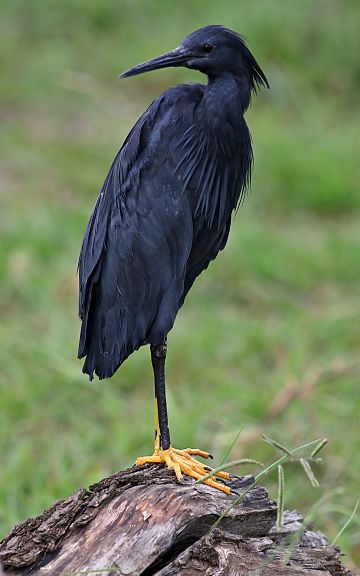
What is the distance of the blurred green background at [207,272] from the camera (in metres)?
4.93

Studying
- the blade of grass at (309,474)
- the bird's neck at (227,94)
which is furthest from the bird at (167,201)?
the blade of grass at (309,474)

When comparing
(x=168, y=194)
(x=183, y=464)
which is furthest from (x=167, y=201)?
(x=183, y=464)

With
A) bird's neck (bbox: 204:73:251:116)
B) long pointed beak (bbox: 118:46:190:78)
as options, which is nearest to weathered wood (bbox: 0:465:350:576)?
bird's neck (bbox: 204:73:251:116)

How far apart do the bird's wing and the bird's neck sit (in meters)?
0.09

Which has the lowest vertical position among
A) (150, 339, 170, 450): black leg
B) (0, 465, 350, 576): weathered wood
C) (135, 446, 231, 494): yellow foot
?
(0, 465, 350, 576): weathered wood

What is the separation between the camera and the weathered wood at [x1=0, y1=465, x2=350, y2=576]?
9.25ft

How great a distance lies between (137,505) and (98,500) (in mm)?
121

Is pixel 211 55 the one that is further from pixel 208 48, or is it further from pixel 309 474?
pixel 309 474

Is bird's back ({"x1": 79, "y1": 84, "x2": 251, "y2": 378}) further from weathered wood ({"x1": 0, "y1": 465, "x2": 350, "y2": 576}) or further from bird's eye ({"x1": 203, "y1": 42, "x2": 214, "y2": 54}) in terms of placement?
weathered wood ({"x1": 0, "y1": 465, "x2": 350, "y2": 576})

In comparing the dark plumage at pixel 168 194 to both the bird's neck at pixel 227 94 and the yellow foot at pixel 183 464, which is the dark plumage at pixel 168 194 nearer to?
the bird's neck at pixel 227 94

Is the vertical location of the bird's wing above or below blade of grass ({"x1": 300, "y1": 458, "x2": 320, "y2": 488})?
above

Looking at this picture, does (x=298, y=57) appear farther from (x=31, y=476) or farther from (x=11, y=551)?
(x=11, y=551)

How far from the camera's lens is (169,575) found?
2.78 metres

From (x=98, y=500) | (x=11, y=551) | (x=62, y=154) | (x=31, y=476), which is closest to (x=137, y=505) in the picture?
(x=98, y=500)
